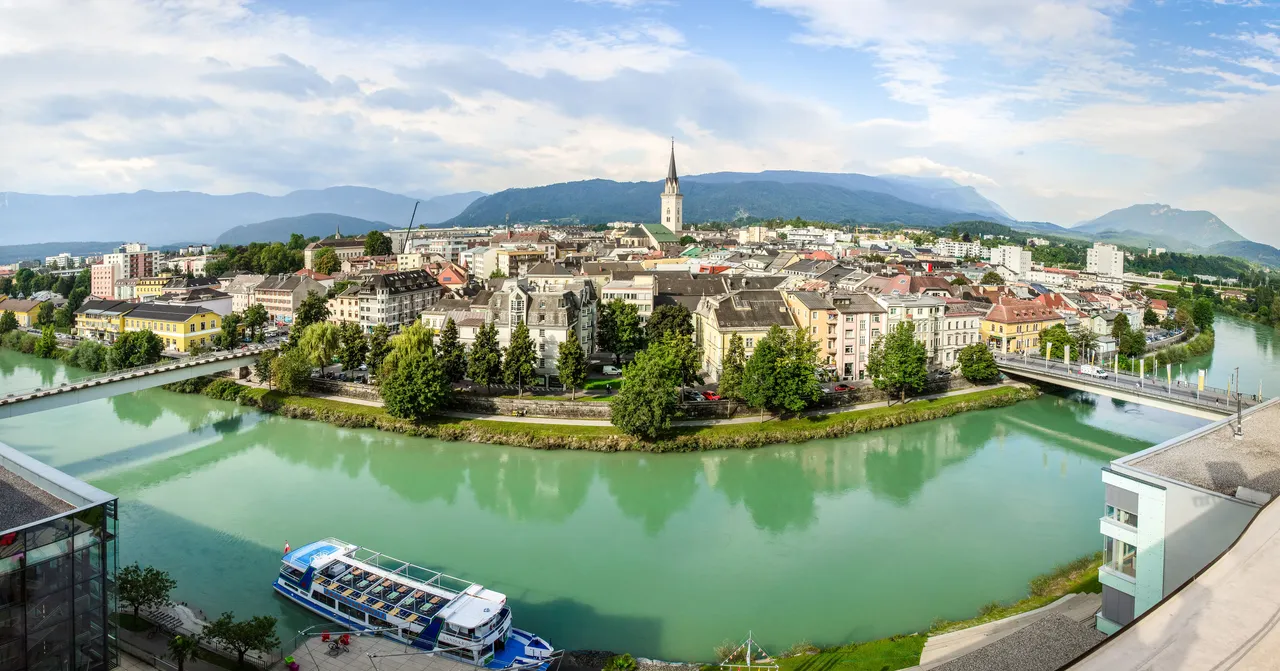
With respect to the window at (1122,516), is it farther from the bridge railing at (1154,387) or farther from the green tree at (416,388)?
the green tree at (416,388)

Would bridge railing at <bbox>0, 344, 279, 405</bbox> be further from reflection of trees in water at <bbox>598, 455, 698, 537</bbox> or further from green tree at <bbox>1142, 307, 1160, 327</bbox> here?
green tree at <bbox>1142, 307, 1160, 327</bbox>

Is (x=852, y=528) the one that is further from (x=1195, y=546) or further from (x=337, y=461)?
(x=337, y=461)

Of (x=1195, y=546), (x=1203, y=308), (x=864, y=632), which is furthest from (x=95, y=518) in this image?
(x=1203, y=308)

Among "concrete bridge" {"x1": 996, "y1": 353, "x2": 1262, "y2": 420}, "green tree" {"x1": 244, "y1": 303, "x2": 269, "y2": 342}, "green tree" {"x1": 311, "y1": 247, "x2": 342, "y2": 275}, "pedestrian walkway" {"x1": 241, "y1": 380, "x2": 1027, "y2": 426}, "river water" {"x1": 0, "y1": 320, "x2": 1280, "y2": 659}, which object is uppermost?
"green tree" {"x1": 311, "y1": 247, "x2": 342, "y2": 275}

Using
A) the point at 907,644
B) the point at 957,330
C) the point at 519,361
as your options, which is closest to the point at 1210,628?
the point at 907,644

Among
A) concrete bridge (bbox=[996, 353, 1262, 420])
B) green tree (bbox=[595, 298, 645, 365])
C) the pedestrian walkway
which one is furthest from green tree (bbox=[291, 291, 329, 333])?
concrete bridge (bbox=[996, 353, 1262, 420])

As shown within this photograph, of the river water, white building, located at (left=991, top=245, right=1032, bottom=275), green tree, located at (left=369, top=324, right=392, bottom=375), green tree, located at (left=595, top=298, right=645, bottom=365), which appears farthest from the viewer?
white building, located at (left=991, top=245, right=1032, bottom=275)
